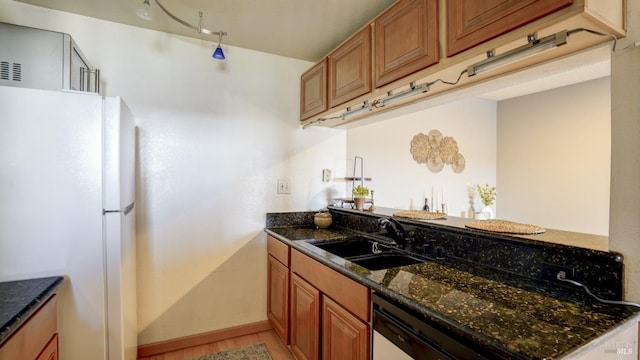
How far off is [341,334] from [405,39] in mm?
1506

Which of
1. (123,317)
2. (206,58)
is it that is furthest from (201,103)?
(123,317)

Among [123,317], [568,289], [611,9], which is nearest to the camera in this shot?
[611,9]

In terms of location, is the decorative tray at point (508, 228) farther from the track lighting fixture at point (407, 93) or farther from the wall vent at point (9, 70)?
the wall vent at point (9, 70)

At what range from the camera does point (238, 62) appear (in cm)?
248

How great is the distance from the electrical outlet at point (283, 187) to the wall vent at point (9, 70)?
173 centimetres

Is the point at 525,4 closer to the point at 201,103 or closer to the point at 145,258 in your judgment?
the point at 201,103

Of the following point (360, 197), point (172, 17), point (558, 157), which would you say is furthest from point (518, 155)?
point (172, 17)

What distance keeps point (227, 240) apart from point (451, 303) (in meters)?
1.87

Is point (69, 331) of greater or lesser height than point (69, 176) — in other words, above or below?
below

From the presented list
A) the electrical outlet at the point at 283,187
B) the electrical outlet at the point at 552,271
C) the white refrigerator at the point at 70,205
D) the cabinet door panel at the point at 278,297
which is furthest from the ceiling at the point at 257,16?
the cabinet door panel at the point at 278,297

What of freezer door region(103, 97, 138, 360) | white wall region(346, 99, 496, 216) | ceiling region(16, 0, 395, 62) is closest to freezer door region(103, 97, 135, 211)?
freezer door region(103, 97, 138, 360)

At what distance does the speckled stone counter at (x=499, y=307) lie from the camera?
0.78 meters

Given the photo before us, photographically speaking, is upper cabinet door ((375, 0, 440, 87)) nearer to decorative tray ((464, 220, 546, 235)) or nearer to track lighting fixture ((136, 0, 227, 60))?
decorative tray ((464, 220, 546, 235))

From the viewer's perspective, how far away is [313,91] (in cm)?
241
